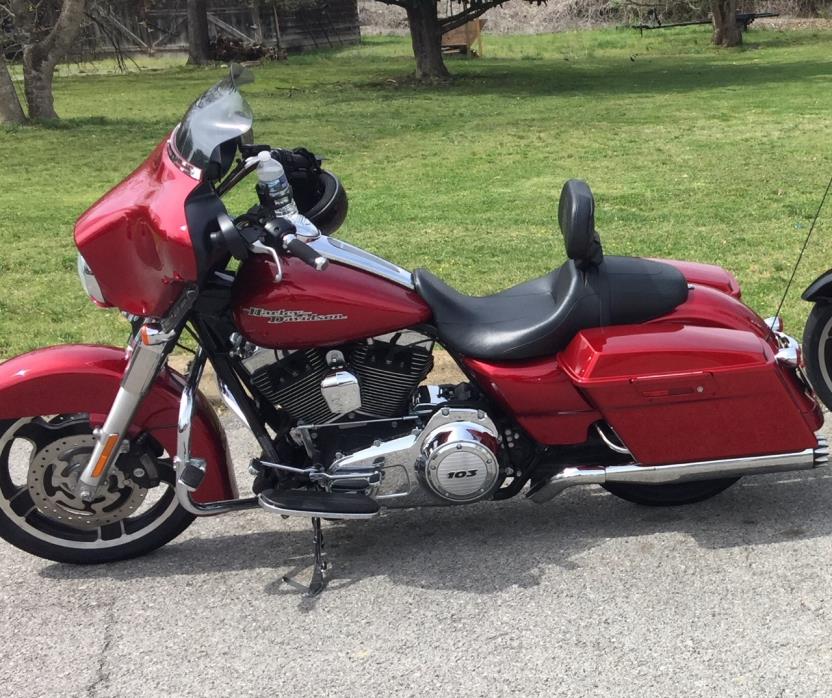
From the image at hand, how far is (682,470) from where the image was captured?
365 cm

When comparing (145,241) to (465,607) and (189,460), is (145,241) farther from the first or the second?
(465,607)

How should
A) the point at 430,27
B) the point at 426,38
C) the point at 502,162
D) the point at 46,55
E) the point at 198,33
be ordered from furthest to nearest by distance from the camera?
the point at 198,33 < the point at 426,38 < the point at 430,27 < the point at 46,55 < the point at 502,162

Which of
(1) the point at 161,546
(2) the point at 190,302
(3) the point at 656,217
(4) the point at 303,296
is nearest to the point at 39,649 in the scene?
(1) the point at 161,546

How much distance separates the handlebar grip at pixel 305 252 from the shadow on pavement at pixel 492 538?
3.92 ft

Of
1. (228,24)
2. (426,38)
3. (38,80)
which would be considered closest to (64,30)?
(38,80)

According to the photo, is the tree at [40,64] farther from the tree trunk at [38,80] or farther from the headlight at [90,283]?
the headlight at [90,283]

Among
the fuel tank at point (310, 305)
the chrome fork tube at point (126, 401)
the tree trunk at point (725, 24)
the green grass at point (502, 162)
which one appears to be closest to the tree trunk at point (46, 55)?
the green grass at point (502, 162)

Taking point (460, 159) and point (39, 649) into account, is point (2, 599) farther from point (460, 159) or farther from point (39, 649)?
point (460, 159)

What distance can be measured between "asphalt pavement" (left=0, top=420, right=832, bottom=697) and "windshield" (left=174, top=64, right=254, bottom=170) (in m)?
1.52

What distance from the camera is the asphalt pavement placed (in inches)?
121

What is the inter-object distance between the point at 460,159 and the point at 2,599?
32.0 feet

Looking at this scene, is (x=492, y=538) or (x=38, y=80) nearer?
(x=492, y=538)

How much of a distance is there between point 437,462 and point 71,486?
1.32 meters

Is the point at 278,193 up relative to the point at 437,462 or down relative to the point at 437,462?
up
